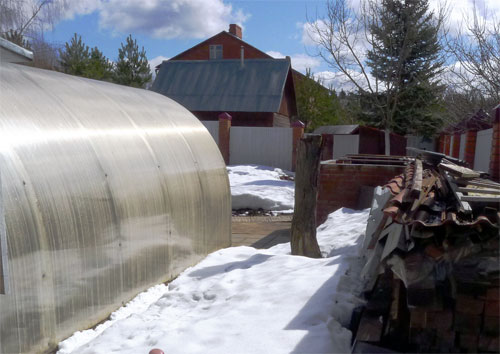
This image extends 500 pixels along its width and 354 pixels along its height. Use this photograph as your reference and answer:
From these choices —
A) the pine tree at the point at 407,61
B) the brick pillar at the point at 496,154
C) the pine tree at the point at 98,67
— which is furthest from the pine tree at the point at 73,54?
the brick pillar at the point at 496,154

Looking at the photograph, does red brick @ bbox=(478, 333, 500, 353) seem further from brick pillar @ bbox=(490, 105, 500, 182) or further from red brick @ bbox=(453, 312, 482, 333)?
brick pillar @ bbox=(490, 105, 500, 182)

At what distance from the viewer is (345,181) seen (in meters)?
7.94

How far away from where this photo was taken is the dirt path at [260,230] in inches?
312

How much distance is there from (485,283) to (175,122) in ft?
15.1

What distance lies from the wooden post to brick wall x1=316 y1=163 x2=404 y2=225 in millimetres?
2270

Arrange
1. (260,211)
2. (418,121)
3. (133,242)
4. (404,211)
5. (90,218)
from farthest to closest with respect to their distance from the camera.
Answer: (418,121), (260,211), (133,242), (90,218), (404,211)

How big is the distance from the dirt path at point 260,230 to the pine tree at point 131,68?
799 inches

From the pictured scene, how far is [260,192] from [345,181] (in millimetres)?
4114

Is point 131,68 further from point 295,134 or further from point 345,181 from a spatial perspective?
point 345,181

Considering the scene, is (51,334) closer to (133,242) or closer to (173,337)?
(173,337)

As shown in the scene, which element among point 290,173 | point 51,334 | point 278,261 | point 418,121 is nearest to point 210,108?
point 290,173

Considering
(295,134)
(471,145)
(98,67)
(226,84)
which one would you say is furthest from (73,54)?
(471,145)

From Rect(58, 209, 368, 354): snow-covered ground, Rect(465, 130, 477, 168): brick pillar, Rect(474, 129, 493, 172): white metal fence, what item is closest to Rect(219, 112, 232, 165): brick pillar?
Rect(465, 130, 477, 168): brick pillar

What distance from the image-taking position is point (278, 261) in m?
5.16
